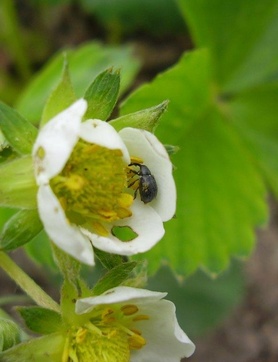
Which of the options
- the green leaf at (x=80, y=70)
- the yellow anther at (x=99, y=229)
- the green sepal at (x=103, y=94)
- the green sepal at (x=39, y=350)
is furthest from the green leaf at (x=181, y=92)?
the green sepal at (x=39, y=350)

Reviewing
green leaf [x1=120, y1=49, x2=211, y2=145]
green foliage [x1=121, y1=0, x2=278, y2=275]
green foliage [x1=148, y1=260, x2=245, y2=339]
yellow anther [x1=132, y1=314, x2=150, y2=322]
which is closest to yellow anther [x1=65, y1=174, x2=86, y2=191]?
yellow anther [x1=132, y1=314, x2=150, y2=322]

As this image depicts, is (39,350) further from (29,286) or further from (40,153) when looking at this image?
(40,153)

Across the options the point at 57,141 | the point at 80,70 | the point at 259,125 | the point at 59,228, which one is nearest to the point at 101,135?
the point at 57,141

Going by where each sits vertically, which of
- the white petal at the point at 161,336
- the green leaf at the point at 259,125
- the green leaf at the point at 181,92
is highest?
the white petal at the point at 161,336

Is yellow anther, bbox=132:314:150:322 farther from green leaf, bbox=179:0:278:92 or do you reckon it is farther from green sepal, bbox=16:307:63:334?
green leaf, bbox=179:0:278:92

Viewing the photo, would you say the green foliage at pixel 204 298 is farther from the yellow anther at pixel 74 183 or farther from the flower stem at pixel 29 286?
the yellow anther at pixel 74 183

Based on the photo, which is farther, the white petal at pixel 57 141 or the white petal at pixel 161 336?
the white petal at pixel 161 336
